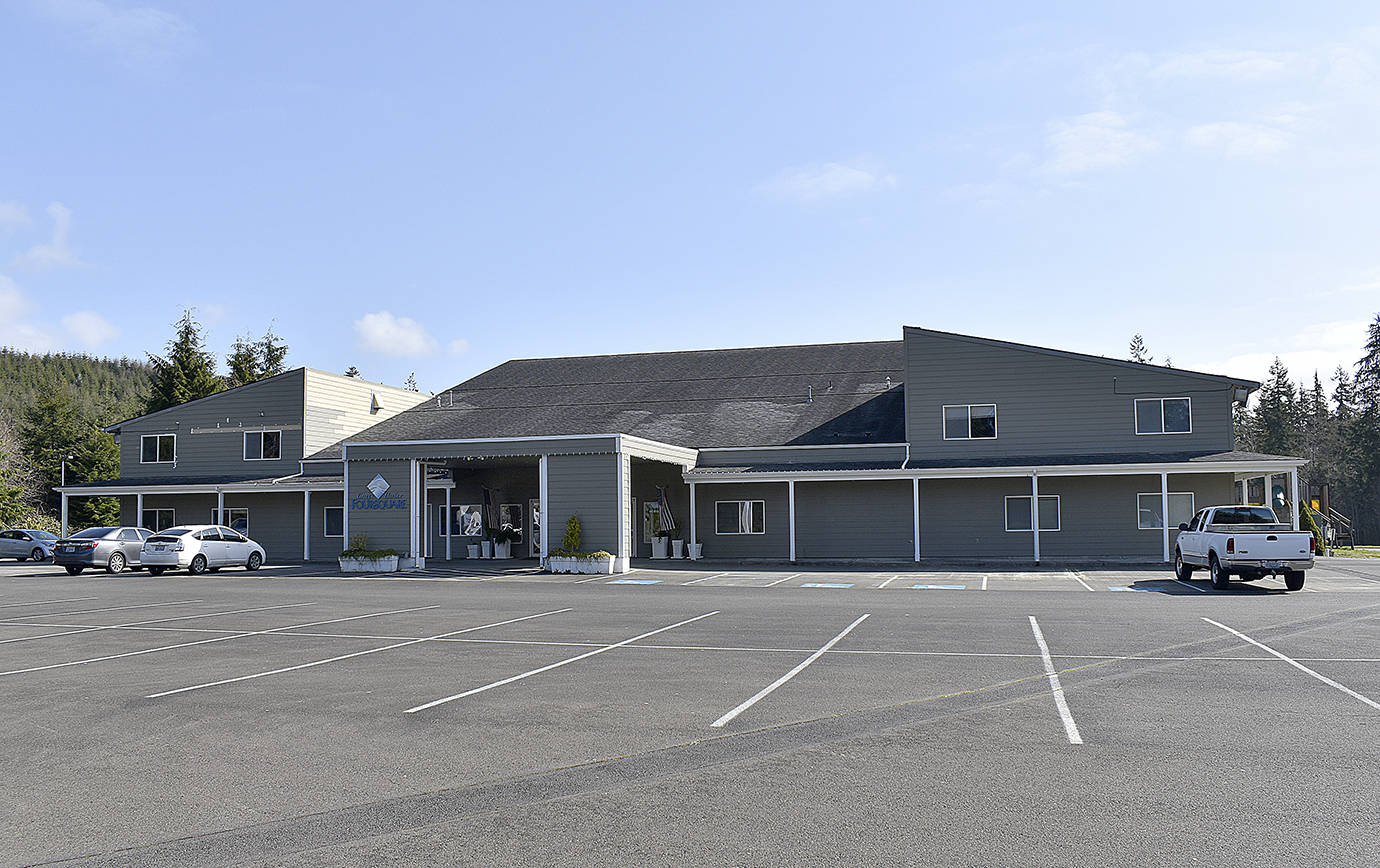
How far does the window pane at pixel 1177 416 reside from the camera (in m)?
32.5

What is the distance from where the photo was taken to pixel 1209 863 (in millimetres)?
5406

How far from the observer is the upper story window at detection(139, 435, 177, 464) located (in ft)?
140

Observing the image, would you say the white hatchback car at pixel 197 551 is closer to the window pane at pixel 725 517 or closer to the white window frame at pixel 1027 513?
the window pane at pixel 725 517

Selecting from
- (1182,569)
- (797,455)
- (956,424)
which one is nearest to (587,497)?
(797,455)

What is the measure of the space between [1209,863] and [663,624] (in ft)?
37.3

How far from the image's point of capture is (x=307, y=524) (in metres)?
37.7

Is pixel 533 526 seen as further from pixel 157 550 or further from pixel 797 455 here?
pixel 157 550

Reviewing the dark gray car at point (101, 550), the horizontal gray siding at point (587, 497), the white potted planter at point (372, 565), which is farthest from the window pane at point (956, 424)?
the dark gray car at point (101, 550)

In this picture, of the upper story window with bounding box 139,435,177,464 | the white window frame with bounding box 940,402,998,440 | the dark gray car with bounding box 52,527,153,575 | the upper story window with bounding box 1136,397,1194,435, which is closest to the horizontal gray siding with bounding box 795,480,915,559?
the white window frame with bounding box 940,402,998,440

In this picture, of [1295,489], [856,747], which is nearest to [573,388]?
[1295,489]

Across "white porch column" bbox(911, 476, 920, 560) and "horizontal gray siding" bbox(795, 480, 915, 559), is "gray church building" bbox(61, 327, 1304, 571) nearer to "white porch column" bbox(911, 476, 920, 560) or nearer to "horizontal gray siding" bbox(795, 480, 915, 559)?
"horizontal gray siding" bbox(795, 480, 915, 559)

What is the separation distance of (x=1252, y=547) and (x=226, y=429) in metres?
35.6

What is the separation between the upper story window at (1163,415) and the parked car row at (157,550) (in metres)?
28.0

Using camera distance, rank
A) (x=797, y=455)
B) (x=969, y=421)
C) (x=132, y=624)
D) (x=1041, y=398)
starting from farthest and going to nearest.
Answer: (x=797, y=455)
(x=969, y=421)
(x=1041, y=398)
(x=132, y=624)
